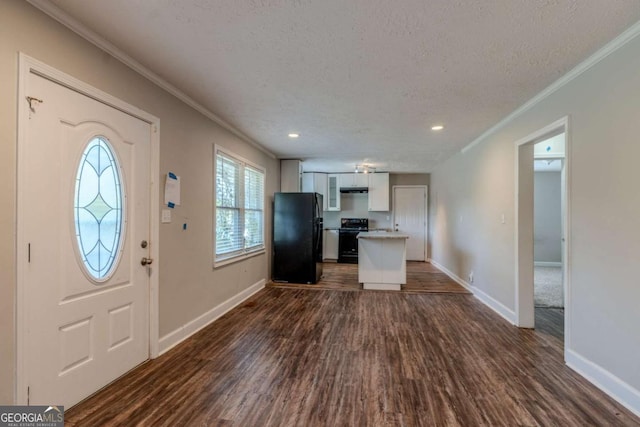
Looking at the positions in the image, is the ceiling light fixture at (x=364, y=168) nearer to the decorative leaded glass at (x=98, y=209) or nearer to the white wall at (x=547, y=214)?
the white wall at (x=547, y=214)

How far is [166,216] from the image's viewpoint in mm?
2621

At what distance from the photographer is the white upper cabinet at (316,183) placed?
7.75 meters

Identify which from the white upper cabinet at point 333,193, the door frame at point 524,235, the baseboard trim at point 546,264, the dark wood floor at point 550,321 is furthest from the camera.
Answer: the white upper cabinet at point 333,193

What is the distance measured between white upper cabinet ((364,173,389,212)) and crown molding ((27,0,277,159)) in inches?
194

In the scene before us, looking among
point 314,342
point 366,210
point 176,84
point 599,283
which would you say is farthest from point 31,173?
point 366,210

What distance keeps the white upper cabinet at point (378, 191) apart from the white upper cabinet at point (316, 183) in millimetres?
1179

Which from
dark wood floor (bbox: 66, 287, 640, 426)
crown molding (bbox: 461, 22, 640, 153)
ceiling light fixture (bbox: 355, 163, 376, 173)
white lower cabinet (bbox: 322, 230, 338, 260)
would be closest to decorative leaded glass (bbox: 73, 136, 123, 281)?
dark wood floor (bbox: 66, 287, 640, 426)

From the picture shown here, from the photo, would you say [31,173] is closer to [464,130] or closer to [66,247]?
[66,247]

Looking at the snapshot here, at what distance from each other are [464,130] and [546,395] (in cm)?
310

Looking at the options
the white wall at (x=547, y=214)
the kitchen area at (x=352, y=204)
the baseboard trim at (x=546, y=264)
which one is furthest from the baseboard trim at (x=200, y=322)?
the white wall at (x=547, y=214)

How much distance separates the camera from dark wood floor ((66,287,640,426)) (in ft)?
5.83

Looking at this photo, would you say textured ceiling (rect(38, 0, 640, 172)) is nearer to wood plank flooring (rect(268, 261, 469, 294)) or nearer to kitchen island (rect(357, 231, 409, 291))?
kitchen island (rect(357, 231, 409, 291))

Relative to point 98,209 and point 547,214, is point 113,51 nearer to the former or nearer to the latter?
point 98,209

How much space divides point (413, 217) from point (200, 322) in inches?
245
